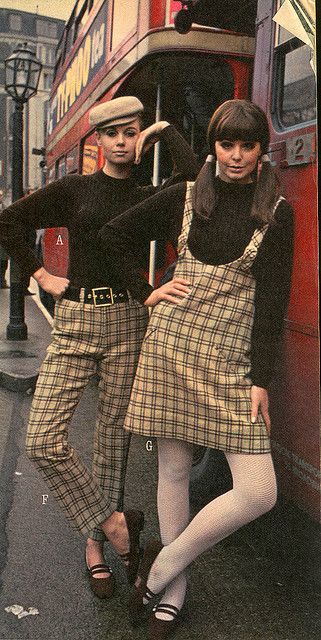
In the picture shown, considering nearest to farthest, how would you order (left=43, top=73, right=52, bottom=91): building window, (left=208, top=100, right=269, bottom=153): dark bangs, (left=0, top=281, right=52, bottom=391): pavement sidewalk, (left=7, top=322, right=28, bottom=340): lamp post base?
(left=208, top=100, right=269, bottom=153): dark bangs, (left=43, top=73, right=52, bottom=91): building window, (left=0, top=281, right=52, bottom=391): pavement sidewalk, (left=7, top=322, right=28, bottom=340): lamp post base

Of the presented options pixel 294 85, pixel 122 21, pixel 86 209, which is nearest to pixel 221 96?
pixel 122 21

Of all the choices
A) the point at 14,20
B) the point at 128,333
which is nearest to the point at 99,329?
the point at 128,333

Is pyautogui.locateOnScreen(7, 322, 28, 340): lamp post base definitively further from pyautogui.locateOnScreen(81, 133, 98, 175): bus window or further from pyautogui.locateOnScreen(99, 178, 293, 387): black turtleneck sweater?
pyautogui.locateOnScreen(99, 178, 293, 387): black turtleneck sweater

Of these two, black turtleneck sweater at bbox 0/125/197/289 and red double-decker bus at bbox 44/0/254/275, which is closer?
black turtleneck sweater at bbox 0/125/197/289

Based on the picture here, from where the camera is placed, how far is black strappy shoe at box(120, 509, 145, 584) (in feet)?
7.70

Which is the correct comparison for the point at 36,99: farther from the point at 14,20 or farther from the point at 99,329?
the point at 99,329

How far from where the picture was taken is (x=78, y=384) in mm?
2232

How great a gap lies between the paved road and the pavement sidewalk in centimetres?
41

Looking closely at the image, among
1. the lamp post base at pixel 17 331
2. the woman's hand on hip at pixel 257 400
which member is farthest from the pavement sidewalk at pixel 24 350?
the woman's hand on hip at pixel 257 400

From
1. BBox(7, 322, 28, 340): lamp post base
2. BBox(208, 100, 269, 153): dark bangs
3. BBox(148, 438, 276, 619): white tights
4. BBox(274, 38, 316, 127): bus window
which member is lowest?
BBox(148, 438, 276, 619): white tights

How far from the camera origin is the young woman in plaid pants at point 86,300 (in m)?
2.16

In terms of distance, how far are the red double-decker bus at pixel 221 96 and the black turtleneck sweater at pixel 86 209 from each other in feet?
0.57

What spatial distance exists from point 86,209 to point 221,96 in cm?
93

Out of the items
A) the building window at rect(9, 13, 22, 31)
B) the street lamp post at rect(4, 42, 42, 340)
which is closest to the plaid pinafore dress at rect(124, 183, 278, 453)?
the street lamp post at rect(4, 42, 42, 340)
